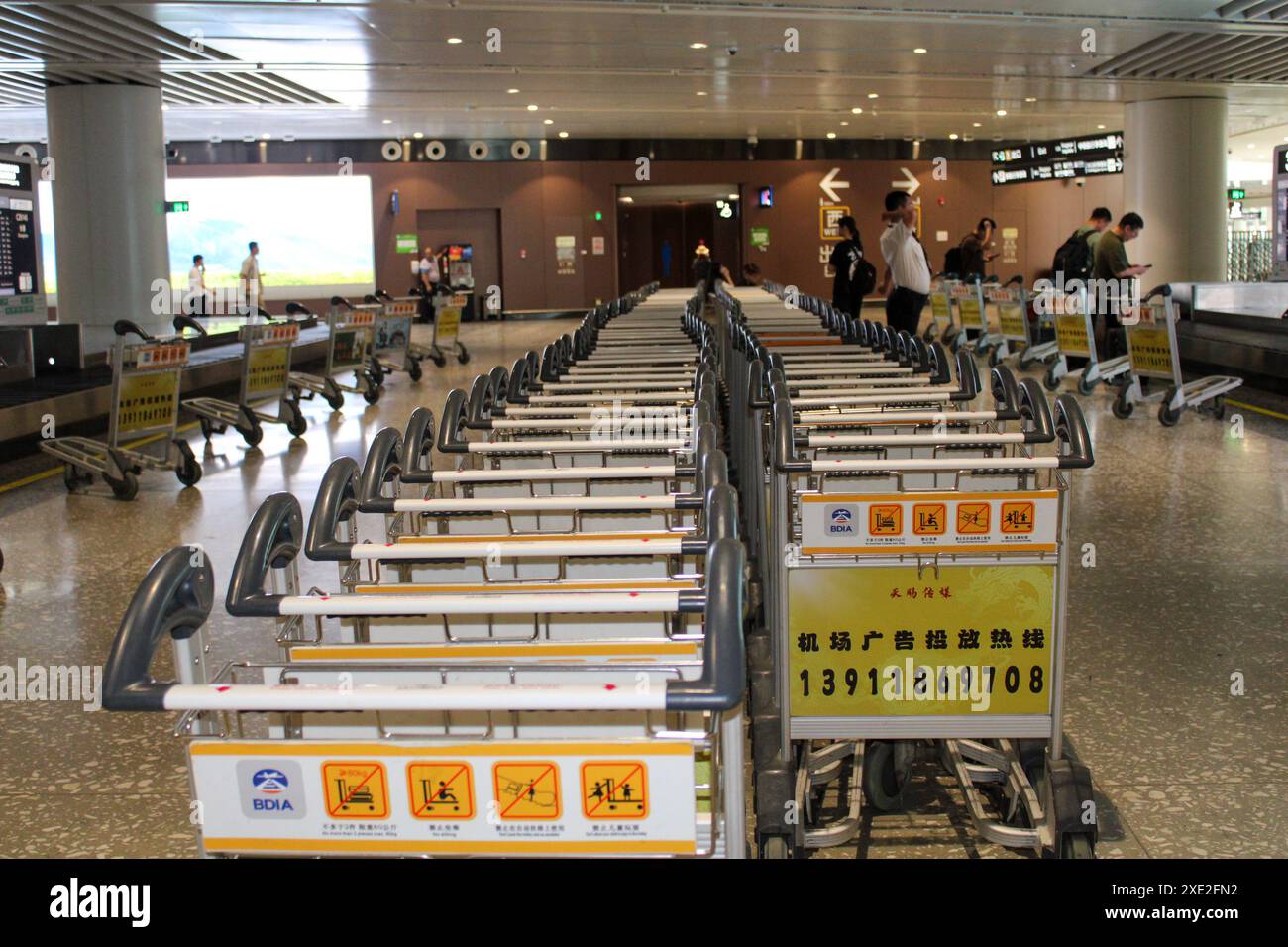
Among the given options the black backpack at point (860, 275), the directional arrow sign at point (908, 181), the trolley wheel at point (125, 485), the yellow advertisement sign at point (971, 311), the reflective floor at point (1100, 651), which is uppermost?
the directional arrow sign at point (908, 181)

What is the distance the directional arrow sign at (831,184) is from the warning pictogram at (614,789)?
2987 centimetres

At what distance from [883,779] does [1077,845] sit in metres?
0.57

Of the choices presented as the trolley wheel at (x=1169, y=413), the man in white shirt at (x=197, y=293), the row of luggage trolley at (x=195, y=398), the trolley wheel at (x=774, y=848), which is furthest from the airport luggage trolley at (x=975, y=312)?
the man in white shirt at (x=197, y=293)

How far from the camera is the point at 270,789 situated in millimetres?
1588

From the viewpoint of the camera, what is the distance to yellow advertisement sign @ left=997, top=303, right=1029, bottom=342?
14.7 metres

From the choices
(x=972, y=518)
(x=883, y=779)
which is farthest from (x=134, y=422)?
(x=972, y=518)

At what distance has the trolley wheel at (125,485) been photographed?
793 centimetres

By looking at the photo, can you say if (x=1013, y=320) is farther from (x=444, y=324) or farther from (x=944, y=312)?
(x=944, y=312)

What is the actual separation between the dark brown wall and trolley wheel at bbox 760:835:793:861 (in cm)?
2728

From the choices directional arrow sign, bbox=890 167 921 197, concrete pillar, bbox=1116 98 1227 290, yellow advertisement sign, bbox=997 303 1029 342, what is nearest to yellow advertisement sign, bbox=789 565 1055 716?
yellow advertisement sign, bbox=997 303 1029 342

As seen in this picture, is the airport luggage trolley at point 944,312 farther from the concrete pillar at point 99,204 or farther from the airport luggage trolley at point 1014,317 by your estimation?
the concrete pillar at point 99,204

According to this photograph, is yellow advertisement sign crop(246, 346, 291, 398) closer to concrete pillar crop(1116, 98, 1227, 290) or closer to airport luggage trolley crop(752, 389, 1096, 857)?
airport luggage trolley crop(752, 389, 1096, 857)
